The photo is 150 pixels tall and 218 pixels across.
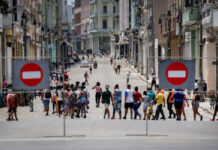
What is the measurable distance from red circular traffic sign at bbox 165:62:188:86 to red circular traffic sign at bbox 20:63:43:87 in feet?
13.9

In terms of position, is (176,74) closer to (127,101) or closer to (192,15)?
(127,101)

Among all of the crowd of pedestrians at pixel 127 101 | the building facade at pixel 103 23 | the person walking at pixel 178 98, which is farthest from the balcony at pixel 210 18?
the building facade at pixel 103 23

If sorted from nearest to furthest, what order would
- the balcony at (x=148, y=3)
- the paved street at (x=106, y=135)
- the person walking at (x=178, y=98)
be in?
the paved street at (x=106, y=135)
the person walking at (x=178, y=98)
the balcony at (x=148, y=3)

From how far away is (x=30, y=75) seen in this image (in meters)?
21.7

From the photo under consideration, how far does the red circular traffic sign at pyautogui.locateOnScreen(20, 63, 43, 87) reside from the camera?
21.7 m

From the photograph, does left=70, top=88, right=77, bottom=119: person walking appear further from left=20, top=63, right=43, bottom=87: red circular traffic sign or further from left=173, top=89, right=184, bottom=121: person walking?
left=20, top=63, right=43, bottom=87: red circular traffic sign

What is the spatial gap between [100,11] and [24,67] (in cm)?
15828

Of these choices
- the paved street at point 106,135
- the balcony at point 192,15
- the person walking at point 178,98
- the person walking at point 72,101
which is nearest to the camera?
the paved street at point 106,135

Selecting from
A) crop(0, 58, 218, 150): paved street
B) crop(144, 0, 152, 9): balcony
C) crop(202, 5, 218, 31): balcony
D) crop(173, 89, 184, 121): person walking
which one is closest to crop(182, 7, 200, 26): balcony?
crop(202, 5, 218, 31): balcony

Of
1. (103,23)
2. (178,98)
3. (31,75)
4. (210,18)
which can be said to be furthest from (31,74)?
(103,23)

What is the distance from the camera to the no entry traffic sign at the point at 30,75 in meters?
21.7

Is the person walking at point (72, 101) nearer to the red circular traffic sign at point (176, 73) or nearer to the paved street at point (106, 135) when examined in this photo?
the paved street at point (106, 135)

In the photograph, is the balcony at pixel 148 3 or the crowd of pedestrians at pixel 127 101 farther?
the balcony at pixel 148 3

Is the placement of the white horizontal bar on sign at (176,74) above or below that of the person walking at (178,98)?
above
